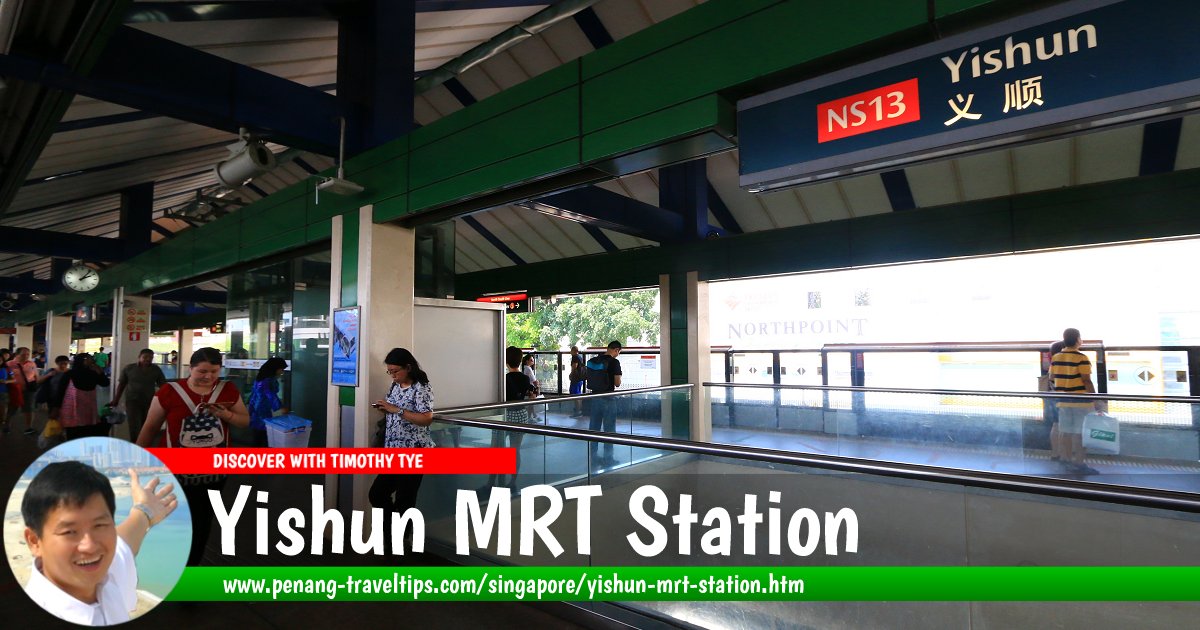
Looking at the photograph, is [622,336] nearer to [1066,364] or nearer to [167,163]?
[167,163]

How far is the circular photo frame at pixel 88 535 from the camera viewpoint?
1.74m

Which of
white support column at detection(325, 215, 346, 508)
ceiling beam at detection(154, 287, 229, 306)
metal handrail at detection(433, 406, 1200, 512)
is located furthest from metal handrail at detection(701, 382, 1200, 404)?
ceiling beam at detection(154, 287, 229, 306)

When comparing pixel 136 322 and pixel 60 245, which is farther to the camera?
pixel 136 322

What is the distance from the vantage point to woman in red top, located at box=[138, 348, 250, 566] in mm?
3426

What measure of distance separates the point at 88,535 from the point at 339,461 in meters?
2.46

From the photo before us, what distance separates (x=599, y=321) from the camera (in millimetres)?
32688

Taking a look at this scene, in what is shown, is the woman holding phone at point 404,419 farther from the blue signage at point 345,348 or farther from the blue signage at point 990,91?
the blue signage at point 990,91

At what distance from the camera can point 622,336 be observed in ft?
106

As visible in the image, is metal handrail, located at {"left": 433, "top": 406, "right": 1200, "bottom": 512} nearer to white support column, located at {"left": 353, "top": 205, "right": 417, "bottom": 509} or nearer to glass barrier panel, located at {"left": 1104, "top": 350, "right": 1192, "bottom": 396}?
white support column, located at {"left": 353, "top": 205, "right": 417, "bottom": 509}

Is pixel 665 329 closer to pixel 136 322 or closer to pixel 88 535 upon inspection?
pixel 88 535

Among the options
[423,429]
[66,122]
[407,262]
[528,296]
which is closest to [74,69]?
[407,262]

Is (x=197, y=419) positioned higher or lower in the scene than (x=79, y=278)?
lower

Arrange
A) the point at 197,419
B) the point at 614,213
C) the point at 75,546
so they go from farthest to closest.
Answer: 1. the point at 614,213
2. the point at 197,419
3. the point at 75,546

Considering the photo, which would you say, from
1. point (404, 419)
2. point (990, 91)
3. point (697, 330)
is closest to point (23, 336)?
point (697, 330)
